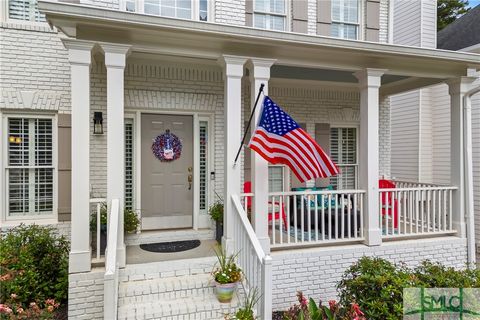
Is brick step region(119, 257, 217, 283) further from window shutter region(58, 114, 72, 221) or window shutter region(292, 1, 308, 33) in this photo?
window shutter region(292, 1, 308, 33)

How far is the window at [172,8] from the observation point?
5371mm

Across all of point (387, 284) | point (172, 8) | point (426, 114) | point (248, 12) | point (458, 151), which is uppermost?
point (248, 12)

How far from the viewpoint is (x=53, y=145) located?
5.07 m

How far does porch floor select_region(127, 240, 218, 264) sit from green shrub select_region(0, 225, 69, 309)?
833 mm

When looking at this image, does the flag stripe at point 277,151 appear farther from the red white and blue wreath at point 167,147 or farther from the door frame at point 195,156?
the red white and blue wreath at point 167,147

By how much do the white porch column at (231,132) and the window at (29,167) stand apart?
2.90 meters

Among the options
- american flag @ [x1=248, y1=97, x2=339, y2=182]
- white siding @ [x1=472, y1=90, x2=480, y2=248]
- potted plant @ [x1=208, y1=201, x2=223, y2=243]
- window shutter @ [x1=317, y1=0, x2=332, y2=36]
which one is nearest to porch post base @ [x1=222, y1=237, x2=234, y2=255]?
potted plant @ [x1=208, y1=201, x2=223, y2=243]

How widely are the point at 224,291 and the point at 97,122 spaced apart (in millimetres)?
3237

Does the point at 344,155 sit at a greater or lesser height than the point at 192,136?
lesser

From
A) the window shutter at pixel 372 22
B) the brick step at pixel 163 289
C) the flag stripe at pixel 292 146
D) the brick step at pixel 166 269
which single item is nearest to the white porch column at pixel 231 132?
the brick step at pixel 166 269

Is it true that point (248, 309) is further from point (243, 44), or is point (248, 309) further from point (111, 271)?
point (243, 44)

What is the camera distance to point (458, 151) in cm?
558

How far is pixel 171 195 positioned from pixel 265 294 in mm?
2693

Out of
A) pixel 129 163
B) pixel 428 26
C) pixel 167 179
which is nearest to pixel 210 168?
pixel 167 179
